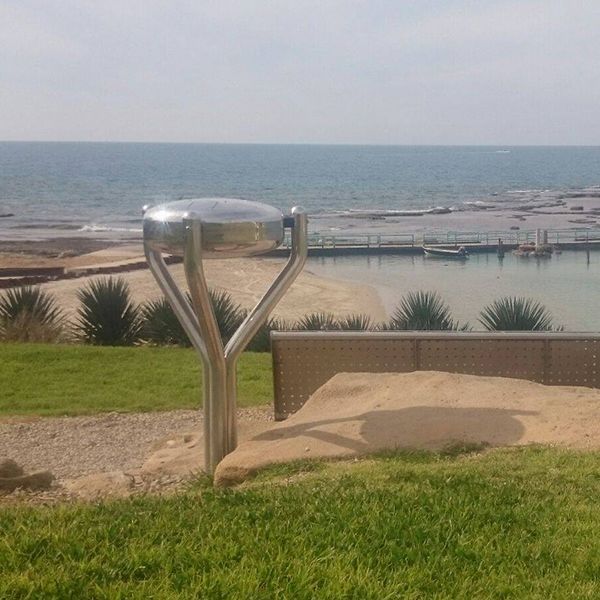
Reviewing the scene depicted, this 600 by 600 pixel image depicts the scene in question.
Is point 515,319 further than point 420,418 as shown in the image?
Yes

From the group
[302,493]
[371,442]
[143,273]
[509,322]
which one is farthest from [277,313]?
[302,493]

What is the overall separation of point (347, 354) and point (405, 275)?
23.7 m

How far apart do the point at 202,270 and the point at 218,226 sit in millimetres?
349

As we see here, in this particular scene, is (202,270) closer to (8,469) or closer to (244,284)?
(8,469)

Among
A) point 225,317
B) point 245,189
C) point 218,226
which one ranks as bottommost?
point 225,317

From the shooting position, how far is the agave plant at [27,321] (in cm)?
1417

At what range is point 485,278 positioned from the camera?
30906 mm

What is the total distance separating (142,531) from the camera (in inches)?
162

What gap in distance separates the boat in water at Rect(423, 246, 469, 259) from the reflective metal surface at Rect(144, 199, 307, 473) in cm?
3011

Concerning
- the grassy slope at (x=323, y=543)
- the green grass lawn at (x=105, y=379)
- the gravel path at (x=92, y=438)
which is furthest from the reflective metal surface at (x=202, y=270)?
the green grass lawn at (x=105, y=379)

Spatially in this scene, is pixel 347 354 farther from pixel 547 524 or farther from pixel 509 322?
pixel 509 322

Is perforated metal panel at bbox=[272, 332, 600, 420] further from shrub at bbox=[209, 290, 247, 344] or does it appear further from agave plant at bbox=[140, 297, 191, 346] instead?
agave plant at bbox=[140, 297, 191, 346]

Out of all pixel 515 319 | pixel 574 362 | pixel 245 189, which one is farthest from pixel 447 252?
pixel 245 189

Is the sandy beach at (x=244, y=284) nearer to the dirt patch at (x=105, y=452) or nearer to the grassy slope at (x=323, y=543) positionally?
the dirt patch at (x=105, y=452)
